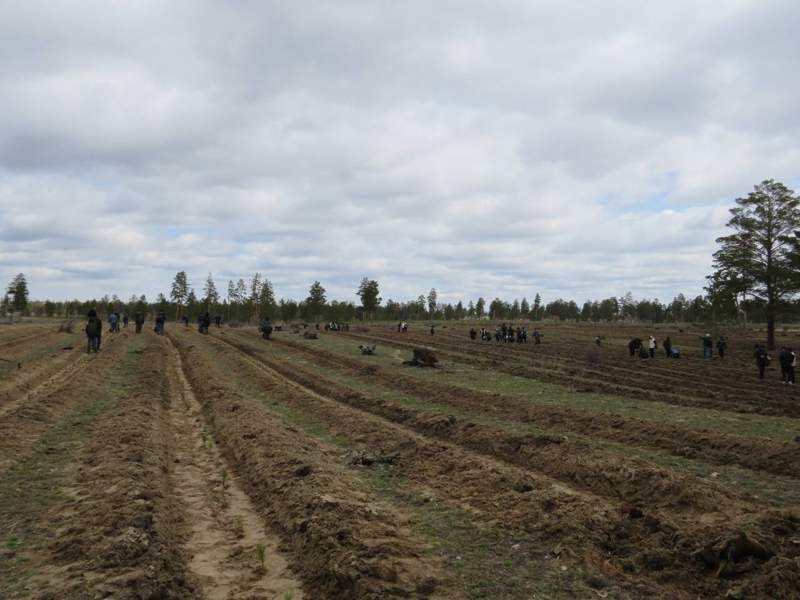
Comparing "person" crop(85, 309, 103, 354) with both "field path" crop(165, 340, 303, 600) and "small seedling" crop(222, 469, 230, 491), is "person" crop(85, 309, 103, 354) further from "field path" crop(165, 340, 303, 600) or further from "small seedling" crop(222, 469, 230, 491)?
"small seedling" crop(222, 469, 230, 491)

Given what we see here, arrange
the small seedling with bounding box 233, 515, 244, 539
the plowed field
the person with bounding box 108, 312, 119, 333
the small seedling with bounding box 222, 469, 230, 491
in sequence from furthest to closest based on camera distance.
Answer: the person with bounding box 108, 312, 119, 333 → the small seedling with bounding box 222, 469, 230, 491 → the small seedling with bounding box 233, 515, 244, 539 → the plowed field

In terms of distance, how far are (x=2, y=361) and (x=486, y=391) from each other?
68.6ft

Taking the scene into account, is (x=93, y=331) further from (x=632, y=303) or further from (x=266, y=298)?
(x=632, y=303)

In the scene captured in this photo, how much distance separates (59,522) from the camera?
652 centimetres

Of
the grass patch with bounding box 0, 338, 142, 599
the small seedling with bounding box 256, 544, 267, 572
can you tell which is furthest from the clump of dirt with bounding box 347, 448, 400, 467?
the grass patch with bounding box 0, 338, 142, 599

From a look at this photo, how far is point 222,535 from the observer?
651 cm

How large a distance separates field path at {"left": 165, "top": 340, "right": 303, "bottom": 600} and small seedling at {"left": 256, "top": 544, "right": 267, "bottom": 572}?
22 mm

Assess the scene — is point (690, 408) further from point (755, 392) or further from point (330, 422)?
point (330, 422)

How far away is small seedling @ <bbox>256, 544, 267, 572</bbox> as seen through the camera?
5.65 meters

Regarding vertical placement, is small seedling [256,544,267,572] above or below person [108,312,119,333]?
below

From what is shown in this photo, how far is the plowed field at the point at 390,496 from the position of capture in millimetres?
5234

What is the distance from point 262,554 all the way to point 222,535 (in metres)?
0.95

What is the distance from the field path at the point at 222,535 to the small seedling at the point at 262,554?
22 millimetres


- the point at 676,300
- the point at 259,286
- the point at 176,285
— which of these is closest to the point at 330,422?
the point at 259,286
